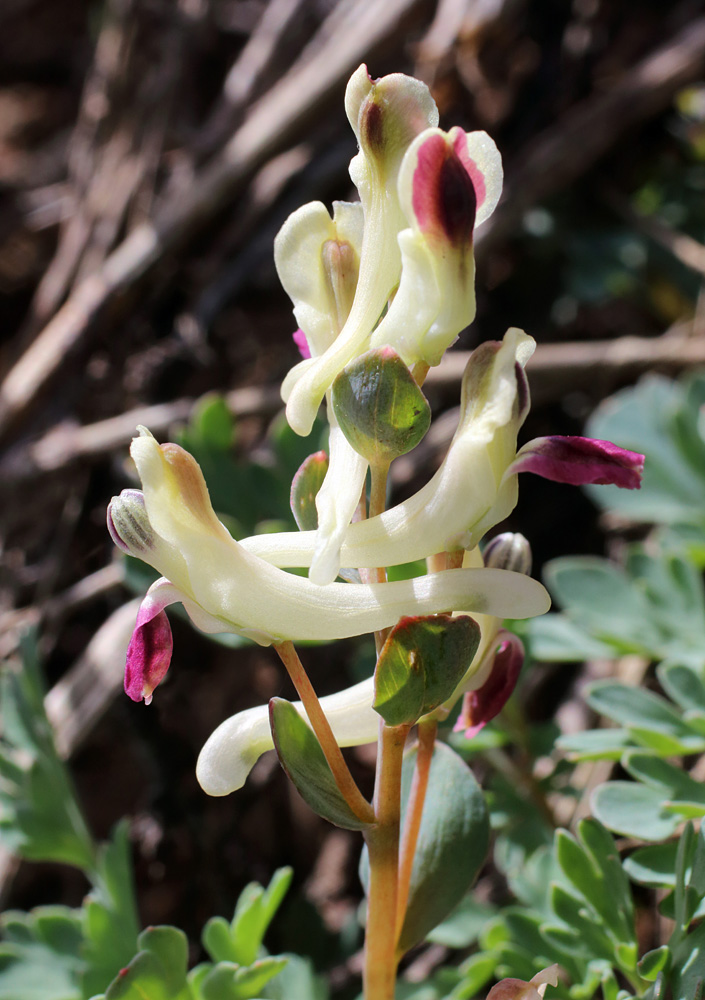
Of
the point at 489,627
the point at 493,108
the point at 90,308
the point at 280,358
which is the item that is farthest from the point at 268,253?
the point at 489,627

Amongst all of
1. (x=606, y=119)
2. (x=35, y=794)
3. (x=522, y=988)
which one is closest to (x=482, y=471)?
(x=522, y=988)

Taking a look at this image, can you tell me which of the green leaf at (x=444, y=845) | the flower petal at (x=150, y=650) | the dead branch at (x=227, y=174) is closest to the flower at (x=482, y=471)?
the flower petal at (x=150, y=650)

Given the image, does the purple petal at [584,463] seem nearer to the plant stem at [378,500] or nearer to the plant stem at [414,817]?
the plant stem at [378,500]

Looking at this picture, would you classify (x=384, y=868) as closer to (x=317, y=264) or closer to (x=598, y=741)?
(x=598, y=741)

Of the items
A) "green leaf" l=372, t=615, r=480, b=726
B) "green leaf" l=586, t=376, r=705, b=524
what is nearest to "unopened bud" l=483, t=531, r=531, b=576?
"green leaf" l=372, t=615, r=480, b=726

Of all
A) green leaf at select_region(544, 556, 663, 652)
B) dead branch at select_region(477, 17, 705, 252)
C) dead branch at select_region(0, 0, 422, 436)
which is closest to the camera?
green leaf at select_region(544, 556, 663, 652)

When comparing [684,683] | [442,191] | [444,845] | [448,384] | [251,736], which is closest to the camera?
[442,191]

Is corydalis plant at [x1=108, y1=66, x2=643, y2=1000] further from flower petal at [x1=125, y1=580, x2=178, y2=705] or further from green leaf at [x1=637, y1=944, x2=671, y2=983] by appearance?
green leaf at [x1=637, y1=944, x2=671, y2=983]

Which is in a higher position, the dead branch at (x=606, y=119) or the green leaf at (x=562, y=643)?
the dead branch at (x=606, y=119)
